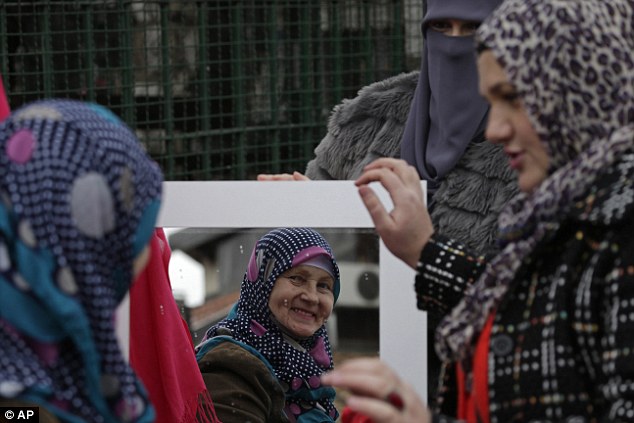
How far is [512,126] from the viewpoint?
188 cm

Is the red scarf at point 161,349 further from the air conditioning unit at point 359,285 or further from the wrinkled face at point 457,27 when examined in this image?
the wrinkled face at point 457,27

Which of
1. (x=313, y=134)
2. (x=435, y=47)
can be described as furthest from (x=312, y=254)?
A: (x=313, y=134)

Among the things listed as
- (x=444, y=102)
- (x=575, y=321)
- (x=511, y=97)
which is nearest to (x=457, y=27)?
(x=444, y=102)

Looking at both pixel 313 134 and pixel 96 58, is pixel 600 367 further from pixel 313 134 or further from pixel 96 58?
pixel 313 134

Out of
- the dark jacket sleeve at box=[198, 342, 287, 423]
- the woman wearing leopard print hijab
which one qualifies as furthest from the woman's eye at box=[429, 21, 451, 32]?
the woman wearing leopard print hijab

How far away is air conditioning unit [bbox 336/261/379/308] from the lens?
2.78m

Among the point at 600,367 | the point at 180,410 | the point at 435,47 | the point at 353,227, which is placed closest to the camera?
the point at 600,367

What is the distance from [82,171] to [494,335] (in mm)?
688

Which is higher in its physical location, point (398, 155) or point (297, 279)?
point (398, 155)

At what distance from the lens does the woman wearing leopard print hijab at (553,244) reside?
1.70m

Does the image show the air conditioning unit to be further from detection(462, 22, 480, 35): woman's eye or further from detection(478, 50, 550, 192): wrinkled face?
detection(478, 50, 550, 192): wrinkled face

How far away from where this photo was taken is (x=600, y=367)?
1735 millimetres

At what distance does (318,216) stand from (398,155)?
556mm

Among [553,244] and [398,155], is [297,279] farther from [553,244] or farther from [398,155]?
[553,244]
